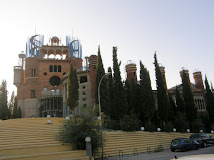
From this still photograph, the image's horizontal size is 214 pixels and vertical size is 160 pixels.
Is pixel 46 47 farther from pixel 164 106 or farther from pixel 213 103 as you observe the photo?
pixel 213 103

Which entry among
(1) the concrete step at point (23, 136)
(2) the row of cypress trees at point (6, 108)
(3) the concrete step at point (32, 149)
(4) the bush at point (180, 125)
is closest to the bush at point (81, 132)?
(3) the concrete step at point (32, 149)

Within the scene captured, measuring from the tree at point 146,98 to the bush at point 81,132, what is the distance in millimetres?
13708

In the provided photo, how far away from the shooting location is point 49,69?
46.9 meters

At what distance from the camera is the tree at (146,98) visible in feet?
90.2

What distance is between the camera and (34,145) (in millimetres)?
14562

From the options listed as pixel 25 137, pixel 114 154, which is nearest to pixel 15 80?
pixel 25 137

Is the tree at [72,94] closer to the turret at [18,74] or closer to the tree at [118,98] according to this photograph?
the tree at [118,98]

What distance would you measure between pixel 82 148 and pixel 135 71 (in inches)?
1165

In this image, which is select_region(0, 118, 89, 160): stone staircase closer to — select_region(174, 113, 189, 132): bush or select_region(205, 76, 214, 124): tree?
select_region(174, 113, 189, 132): bush

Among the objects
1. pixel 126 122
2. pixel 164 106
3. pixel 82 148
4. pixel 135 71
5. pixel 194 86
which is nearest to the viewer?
pixel 82 148

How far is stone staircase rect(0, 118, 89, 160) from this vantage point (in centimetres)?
1241

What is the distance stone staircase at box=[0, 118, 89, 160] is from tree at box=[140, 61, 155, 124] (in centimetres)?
1324

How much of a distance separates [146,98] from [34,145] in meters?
17.5

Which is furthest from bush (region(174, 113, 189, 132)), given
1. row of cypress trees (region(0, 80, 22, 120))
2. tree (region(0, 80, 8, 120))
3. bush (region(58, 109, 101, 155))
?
tree (region(0, 80, 8, 120))
